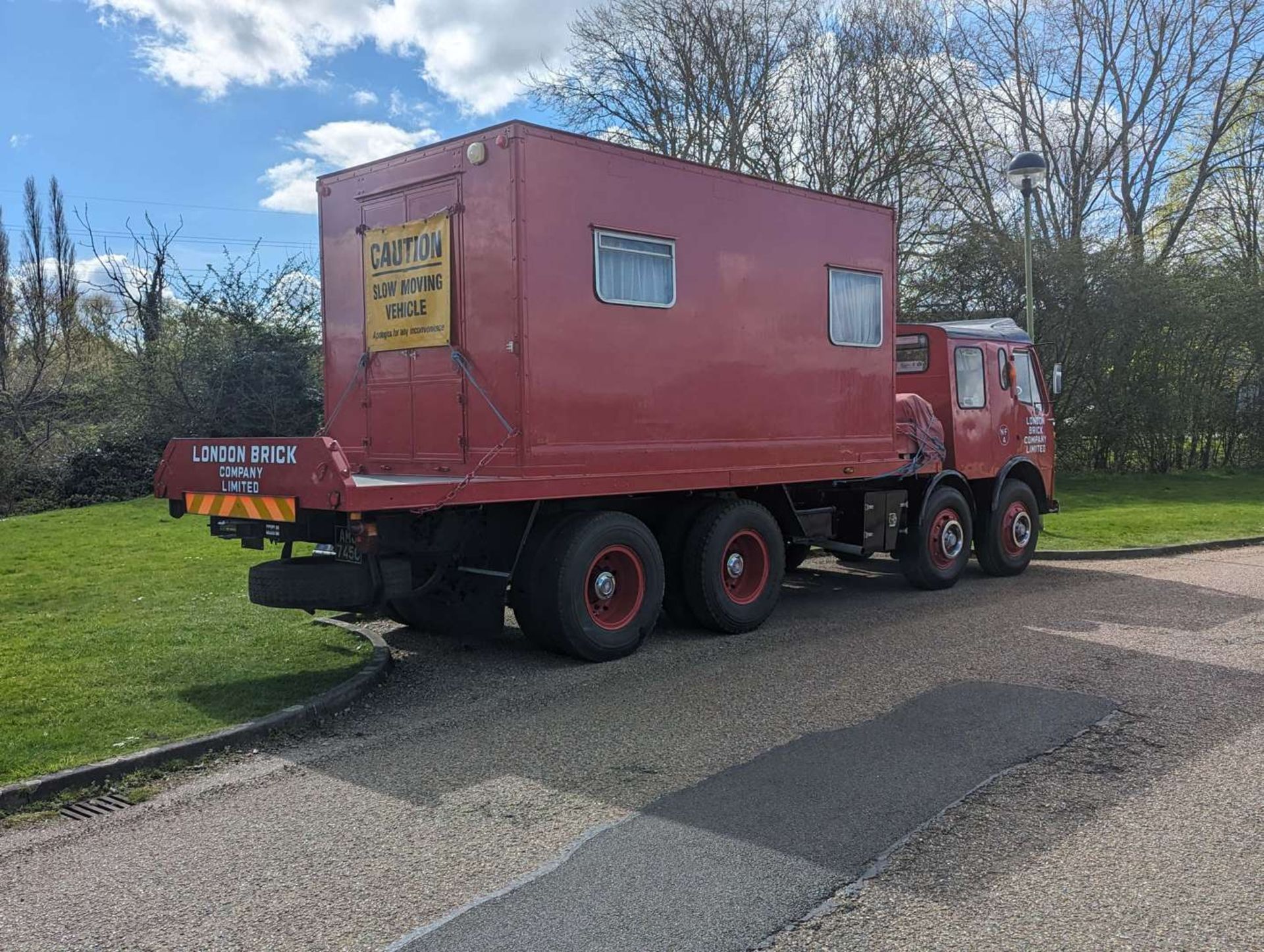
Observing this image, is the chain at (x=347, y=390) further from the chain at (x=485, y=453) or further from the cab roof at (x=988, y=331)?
the cab roof at (x=988, y=331)

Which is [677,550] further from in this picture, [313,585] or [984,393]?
[984,393]

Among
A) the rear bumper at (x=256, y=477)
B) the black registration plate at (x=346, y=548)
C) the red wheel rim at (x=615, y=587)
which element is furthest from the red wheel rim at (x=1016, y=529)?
the rear bumper at (x=256, y=477)

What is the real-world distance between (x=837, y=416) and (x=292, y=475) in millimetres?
4947

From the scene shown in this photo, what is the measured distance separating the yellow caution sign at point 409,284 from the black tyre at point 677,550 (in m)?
2.37

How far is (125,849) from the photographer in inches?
165

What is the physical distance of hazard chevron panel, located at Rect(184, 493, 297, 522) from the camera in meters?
6.21

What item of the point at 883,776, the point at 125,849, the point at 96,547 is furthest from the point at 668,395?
the point at 96,547

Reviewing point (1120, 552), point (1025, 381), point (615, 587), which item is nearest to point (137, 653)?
point (615, 587)

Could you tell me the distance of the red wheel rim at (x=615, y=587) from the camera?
7.38 metres

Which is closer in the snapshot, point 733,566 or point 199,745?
point 199,745

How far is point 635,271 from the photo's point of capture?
746 cm

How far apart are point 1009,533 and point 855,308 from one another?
3564mm

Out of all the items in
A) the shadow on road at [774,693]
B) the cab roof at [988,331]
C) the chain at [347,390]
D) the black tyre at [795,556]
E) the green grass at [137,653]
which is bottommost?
the shadow on road at [774,693]

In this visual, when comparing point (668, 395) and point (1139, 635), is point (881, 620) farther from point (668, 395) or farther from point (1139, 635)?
point (668, 395)
